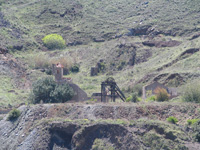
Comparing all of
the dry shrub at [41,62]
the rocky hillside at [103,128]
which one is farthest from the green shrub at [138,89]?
the dry shrub at [41,62]

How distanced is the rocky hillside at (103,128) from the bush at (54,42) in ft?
194

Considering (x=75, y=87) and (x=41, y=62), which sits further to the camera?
(x=41, y=62)

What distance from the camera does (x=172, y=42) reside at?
8675 cm

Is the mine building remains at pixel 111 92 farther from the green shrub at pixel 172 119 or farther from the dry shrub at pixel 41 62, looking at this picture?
the dry shrub at pixel 41 62

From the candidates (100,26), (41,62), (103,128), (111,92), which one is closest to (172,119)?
(103,128)

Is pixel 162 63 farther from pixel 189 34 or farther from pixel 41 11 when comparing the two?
pixel 41 11

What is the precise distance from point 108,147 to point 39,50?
224ft

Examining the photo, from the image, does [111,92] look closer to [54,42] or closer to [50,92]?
[50,92]

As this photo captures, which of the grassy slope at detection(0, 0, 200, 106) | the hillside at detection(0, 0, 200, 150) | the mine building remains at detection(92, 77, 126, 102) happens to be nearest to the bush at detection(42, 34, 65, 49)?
the hillside at detection(0, 0, 200, 150)

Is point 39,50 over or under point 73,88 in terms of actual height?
over

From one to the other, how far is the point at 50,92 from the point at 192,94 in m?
16.3

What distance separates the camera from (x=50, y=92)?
49531 mm

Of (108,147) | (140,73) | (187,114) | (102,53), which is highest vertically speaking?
(102,53)

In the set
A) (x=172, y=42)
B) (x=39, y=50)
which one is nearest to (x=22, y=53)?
(x=39, y=50)
